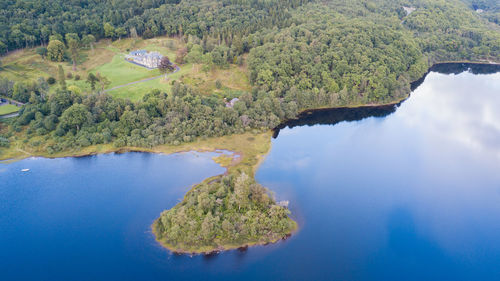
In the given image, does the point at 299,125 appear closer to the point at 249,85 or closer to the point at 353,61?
the point at 249,85

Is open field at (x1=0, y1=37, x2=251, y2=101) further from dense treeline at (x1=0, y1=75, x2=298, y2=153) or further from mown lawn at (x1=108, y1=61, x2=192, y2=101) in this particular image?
dense treeline at (x1=0, y1=75, x2=298, y2=153)

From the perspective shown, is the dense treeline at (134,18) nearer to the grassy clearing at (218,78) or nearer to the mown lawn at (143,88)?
the grassy clearing at (218,78)

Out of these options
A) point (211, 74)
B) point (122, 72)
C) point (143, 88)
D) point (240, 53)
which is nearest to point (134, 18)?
point (122, 72)

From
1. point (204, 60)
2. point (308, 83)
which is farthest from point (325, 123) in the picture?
point (204, 60)

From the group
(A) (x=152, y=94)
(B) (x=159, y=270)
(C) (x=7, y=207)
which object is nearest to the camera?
(B) (x=159, y=270)

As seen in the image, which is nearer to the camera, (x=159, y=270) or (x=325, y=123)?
(x=159, y=270)

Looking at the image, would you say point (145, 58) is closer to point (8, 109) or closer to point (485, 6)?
point (8, 109)

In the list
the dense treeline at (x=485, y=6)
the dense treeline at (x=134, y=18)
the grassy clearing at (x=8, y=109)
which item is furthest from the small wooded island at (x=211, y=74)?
the dense treeline at (x=485, y=6)
